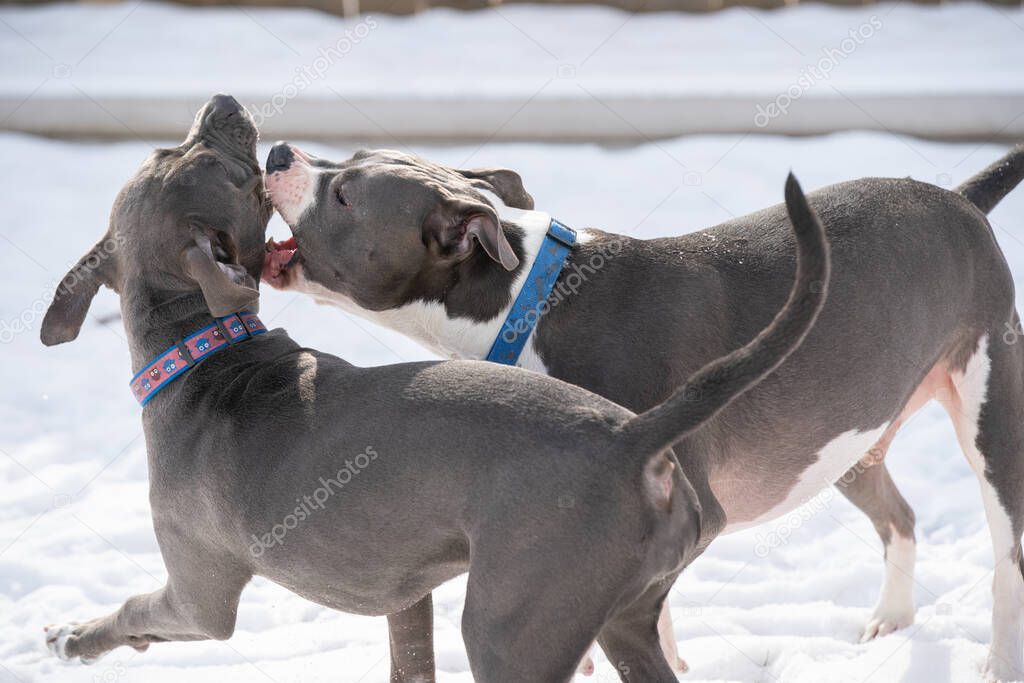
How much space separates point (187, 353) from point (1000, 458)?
2.47m

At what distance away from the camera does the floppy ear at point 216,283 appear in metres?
3.20

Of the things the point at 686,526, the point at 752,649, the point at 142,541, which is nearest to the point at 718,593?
the point at 752,649

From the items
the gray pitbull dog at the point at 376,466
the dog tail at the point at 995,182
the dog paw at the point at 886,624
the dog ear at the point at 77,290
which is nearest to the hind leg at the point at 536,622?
the gray pitbull dog at the point at 376,466

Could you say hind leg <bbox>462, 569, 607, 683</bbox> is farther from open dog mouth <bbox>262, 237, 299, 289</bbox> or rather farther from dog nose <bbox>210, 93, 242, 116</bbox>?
dog nose <bbox>210, 93, 242, 116</bbox>

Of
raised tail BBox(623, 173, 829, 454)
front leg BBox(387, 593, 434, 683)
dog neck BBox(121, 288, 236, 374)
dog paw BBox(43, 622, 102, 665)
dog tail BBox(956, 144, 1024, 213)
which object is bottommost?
dog paw BBox(43, 622, 102, 665)

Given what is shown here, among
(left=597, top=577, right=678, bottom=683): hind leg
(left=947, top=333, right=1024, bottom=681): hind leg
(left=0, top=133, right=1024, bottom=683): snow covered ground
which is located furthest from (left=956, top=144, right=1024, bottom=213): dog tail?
(left=597, top=577, right=678, bottom=683): hind leg

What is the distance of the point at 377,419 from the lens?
2875mm

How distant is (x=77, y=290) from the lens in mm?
3607

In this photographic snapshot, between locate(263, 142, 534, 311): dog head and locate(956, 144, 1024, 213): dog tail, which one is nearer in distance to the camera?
locate(263, 142, 534, 311): dog head

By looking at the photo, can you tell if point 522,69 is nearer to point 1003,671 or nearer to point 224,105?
point 224,105

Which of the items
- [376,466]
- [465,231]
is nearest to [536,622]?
[376,466]

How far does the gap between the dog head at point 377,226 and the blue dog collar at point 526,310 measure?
12 centimetres

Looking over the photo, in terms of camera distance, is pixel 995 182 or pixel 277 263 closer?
pixel 277 263

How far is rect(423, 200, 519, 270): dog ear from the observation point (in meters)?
3.25
